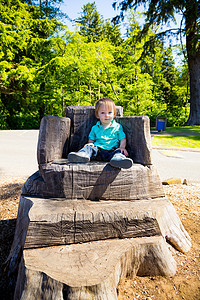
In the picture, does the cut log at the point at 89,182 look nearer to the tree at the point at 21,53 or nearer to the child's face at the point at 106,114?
the child's face at the point at 106,114

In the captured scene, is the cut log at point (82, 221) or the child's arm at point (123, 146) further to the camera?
the child's arm at point (123, 146)

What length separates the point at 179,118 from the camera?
19.2m

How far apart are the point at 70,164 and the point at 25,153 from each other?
5.38m

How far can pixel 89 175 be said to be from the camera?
1981 mm

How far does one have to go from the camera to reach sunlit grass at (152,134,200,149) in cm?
838

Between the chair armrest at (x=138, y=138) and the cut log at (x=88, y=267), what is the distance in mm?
824

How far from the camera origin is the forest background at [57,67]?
1402 centimetres

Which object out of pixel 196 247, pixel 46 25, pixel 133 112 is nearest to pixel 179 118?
pixel 133 112

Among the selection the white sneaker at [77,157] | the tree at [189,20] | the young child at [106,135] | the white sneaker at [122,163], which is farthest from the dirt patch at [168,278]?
the tree at [189,20]

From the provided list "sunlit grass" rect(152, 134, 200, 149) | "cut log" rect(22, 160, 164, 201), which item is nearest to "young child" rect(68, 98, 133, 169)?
"cut log" rect(22, 160, 164, 201)

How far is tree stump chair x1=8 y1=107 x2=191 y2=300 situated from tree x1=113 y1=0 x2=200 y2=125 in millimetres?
11157

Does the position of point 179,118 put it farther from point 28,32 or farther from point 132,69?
point 28,32

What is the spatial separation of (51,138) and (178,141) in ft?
25.2

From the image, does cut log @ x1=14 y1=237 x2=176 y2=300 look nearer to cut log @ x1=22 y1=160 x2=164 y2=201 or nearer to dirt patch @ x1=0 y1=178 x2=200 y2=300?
dirt patch @ x1=0 y1=178 x2=200 y2=300
